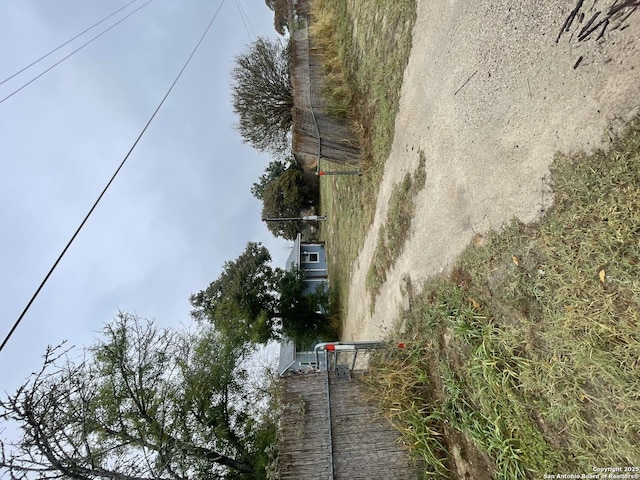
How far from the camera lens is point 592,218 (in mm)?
2514

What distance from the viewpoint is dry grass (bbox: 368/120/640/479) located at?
7.61ft

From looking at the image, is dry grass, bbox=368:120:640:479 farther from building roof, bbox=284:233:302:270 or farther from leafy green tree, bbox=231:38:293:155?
building roof, bbox=284:233:302:270

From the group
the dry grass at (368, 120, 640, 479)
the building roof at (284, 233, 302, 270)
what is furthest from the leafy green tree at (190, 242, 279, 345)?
the dry grass at (368, 120, 640, 479)

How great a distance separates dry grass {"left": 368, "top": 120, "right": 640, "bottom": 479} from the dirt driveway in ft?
0.76

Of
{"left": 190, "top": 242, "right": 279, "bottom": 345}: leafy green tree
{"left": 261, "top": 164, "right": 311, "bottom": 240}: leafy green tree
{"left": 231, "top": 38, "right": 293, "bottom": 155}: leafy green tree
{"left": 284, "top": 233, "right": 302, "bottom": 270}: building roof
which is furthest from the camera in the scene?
{"left": 261, "top": 164, "right": 311, "bottom": 240}: leafy green tree

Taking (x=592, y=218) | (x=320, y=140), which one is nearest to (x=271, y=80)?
(x=320, y=140)

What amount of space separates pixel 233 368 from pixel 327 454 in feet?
21.1

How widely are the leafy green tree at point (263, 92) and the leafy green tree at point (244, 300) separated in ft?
19.6

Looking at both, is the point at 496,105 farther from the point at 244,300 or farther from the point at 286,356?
the point at 286,356

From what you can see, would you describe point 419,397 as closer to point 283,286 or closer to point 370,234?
point 370,234

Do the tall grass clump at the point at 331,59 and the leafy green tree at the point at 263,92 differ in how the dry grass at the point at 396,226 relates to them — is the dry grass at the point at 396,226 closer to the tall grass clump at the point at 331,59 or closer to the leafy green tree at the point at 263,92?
the tall grass clump at the point at 331,59

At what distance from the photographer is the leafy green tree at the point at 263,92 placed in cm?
1062

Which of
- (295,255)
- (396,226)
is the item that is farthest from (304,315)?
(396,226)

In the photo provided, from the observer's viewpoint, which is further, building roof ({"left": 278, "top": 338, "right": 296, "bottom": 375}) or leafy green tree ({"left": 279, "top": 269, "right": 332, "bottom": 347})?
building roof ({"left": 278, "top": 338, "right": 296, "bottom": 375})
